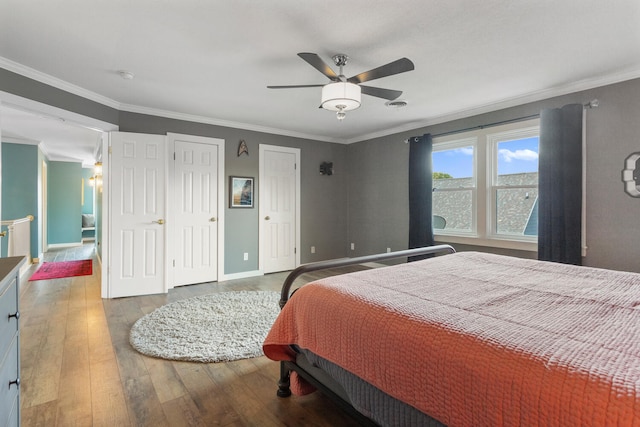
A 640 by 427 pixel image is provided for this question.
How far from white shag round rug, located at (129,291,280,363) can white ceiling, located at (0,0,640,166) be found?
7.72 feet

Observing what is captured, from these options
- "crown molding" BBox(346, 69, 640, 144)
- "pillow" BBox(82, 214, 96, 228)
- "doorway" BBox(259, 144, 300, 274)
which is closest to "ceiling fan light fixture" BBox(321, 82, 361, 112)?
"crown molding" BBox(346, 69, 640, 144)

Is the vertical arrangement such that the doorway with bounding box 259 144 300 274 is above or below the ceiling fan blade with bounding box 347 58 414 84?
below

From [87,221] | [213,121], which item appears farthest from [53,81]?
[87,221]

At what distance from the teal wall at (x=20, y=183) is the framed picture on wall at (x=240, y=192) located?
13.9 ft

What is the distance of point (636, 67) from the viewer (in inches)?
114

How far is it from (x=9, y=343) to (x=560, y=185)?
4.31 meters

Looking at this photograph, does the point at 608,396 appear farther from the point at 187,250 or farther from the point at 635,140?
the point at 187,250

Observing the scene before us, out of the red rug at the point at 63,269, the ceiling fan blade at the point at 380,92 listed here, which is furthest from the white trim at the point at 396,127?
the red rug at the point at 63,269

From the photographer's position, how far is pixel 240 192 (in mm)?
4953

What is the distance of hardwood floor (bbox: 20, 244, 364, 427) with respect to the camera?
1753mm

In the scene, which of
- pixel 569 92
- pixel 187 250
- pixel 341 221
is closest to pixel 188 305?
pixel 187 250

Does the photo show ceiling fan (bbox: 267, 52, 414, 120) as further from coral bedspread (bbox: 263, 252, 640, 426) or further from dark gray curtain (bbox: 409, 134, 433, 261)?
dark gray curtain (bbox: 409, 134, 433, 261)

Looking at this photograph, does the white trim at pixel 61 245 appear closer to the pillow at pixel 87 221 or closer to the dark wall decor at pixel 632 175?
the pillow at pixel 87 221

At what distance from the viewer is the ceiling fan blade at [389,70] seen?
2240 millimetres
